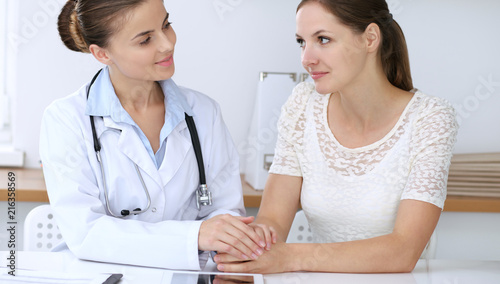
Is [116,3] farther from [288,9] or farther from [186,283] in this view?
[288,9]

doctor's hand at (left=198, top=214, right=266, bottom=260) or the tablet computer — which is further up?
doctor's hand at (left=198, top=214, right=266, bottom=260)

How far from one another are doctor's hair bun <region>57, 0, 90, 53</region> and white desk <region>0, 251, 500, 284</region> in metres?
0.54

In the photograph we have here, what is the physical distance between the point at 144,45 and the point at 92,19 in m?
0.14

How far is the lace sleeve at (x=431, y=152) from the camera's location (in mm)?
1318

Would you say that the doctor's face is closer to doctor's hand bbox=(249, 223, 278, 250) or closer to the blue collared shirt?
the blue collared shirt

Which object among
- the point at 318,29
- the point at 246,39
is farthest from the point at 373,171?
the point at 246,39

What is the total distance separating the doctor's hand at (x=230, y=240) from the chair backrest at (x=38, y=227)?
56 cm

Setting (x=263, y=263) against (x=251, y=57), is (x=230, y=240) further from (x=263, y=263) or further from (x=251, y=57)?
(x=251, y=57)

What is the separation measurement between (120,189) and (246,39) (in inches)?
44.8

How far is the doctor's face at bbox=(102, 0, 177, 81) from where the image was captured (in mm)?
1317

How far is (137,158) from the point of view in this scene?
4.37ft

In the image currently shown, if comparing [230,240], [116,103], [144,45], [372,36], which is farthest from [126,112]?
[372,36]

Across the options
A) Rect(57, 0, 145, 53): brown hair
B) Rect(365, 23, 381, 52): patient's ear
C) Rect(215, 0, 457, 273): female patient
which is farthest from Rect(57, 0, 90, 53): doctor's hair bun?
Rect(365, 23, 381, 52): patient's ear

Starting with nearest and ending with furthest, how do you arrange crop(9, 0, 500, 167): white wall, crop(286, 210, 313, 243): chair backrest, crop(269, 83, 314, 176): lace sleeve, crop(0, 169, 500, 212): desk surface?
1. crop(269, 83, 314, 176): lace sleeve
2. crop(286, 210, 313, 243): chair backrest
3. crop(0, 169, 500, 212): desk surface
4. crop(9, 0, 500, 167): white wall
